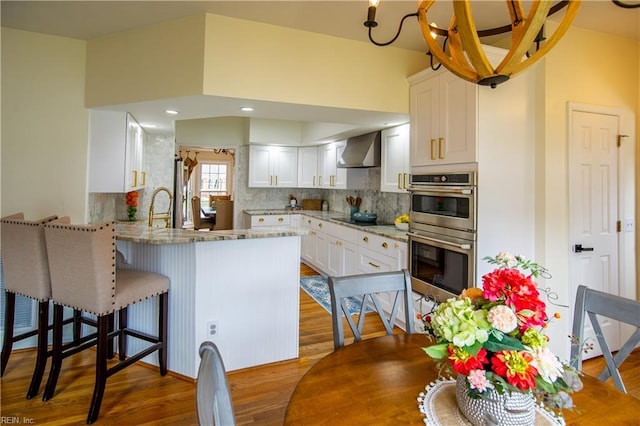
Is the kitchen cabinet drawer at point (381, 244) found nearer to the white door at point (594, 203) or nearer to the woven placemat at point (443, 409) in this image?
the white door at point (594, 203)

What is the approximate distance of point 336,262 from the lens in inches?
187

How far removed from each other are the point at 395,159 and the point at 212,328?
2.59 metres

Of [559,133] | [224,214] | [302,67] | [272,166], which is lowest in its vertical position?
[224,214]

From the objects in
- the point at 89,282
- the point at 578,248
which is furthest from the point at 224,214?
the point at 578,248

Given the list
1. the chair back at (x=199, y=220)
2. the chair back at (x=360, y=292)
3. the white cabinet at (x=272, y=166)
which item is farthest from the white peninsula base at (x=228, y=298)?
the chair back at (x=199, y=220)

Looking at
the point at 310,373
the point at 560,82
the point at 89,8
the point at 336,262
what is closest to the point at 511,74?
the point at 310,373

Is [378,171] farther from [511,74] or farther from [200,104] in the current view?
[511,74]

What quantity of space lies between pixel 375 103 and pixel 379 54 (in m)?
0.44

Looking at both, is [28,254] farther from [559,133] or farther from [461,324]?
[559,133]

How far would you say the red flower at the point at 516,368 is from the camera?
0.82 m

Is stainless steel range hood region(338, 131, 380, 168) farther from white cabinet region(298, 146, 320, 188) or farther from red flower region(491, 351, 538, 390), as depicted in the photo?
red flower region(491, 351, 538, 390)

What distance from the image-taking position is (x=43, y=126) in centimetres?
286

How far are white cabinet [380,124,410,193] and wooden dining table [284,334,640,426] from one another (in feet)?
8.47

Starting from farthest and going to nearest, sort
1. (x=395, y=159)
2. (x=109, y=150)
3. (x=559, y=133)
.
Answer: (x=395, y=159) → (x=109, y=150) → (x=559, y=133)
